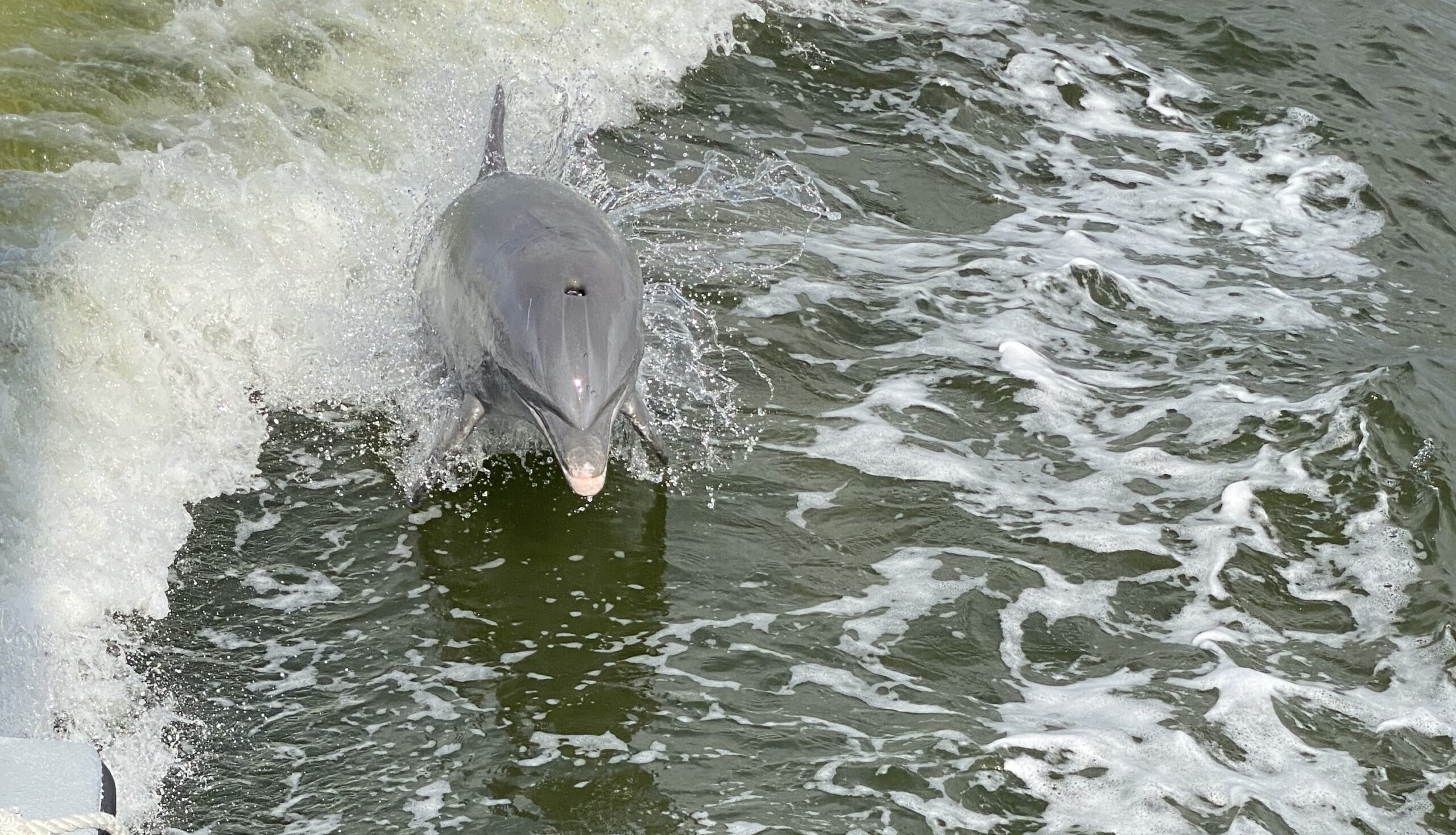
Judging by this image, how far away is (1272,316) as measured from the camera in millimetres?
8266

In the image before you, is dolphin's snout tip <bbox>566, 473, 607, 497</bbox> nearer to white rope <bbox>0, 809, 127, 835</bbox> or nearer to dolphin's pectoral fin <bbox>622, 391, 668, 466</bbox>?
dolphin's pectoral fin <bbox>622, 391, 668, 466</bbox>

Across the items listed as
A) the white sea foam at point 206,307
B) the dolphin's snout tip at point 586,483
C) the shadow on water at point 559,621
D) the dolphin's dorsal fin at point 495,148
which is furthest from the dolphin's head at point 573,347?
the dolphin's dorsal fin at point 495,148

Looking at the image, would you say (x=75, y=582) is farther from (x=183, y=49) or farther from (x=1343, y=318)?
(x=1343, y=318)

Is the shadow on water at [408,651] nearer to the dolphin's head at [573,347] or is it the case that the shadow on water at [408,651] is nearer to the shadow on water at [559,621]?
the shadow on water at [559,621]

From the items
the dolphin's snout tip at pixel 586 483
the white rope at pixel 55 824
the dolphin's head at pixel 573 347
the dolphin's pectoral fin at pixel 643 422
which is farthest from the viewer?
the dolphin's pectoral fin at pixel 643 422

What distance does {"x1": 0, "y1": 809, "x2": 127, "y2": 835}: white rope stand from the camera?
271 cm

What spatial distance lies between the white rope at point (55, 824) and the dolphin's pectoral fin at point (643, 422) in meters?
3.22

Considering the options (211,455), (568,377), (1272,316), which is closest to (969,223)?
(1272,316)

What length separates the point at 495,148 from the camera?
7215 mm

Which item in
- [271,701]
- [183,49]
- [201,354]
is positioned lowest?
[271,701]

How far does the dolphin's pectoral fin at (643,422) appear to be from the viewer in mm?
→ 5902

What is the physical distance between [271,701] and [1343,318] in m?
6.33

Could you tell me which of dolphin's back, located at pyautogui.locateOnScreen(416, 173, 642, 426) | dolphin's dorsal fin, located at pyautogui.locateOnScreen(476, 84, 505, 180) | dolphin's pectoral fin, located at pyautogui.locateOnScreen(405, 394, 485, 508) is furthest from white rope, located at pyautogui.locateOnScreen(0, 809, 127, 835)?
dolphin's dorsal fin, located at pyautogui.locateOnScreen(476, 84, 505, 180)

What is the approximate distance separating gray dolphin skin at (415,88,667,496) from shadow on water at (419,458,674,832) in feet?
1.03
